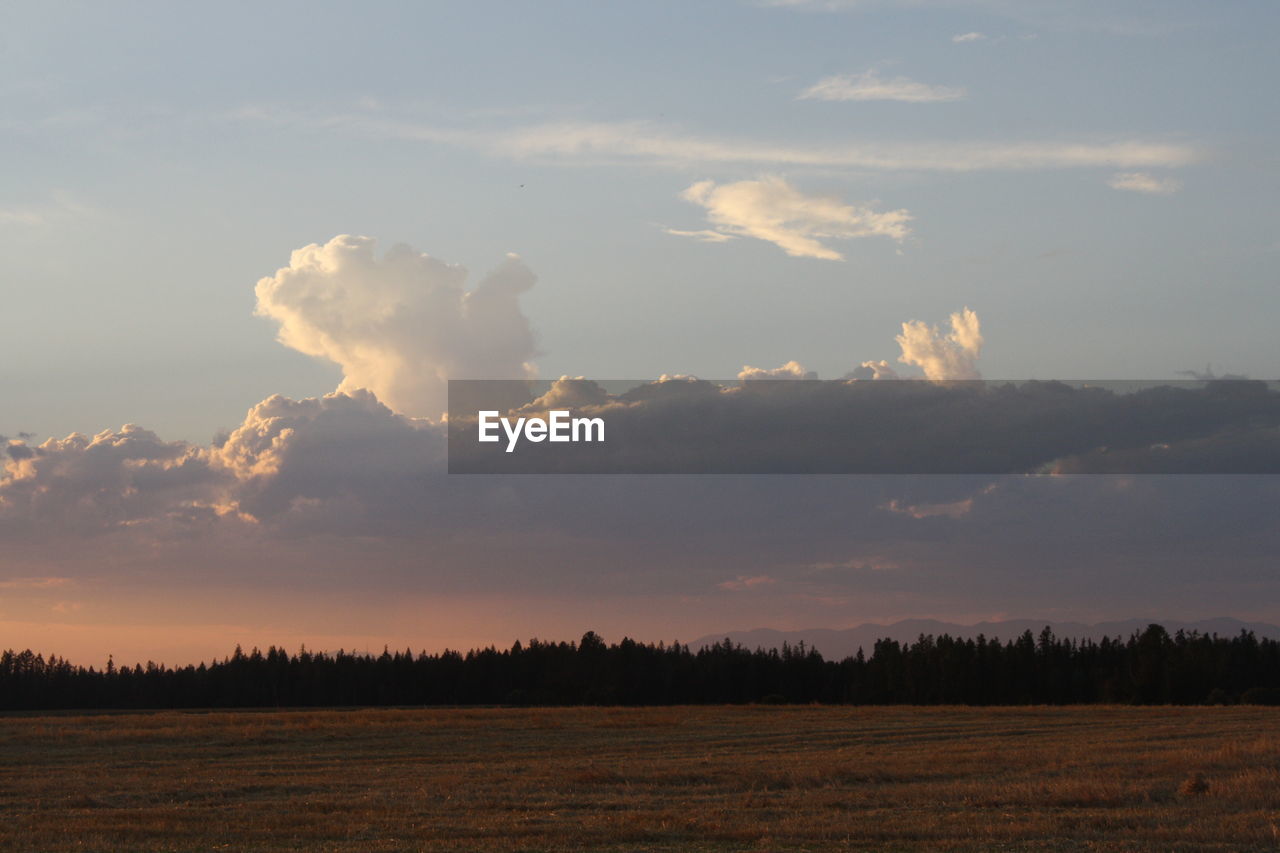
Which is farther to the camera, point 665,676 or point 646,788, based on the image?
point 665,676

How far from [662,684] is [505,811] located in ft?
418

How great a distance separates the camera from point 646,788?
3047cm

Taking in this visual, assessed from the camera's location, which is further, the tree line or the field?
the tree line

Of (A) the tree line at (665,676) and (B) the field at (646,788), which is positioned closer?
(B) the field at (646,788)

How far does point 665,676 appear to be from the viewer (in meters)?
152

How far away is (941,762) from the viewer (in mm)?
36594

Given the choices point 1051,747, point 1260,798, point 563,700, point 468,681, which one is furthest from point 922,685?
point 1260,798

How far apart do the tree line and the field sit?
7965cm

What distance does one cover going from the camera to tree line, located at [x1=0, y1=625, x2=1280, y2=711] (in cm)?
13162

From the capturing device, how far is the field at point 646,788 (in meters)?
21.8

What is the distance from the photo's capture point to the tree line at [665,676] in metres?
132

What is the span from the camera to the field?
858 inches

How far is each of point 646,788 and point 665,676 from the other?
122994 mm

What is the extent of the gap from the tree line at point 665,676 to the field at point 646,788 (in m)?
79.6
